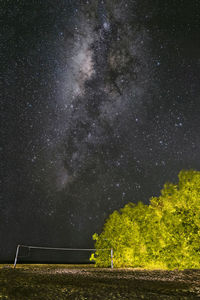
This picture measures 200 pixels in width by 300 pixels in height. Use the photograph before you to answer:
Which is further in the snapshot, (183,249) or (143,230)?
(143,230)

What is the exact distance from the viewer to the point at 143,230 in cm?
3188

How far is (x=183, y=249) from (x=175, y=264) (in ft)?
5.99

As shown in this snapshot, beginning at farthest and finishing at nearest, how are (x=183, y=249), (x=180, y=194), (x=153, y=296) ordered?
(x=180, y=194) → (x=183, y=249) → (x=153, y=296)

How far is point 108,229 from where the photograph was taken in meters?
33.8

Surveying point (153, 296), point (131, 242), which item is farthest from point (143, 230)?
point (153, 296)

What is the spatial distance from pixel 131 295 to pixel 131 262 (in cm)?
2499

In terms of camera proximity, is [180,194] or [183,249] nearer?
[183,249]

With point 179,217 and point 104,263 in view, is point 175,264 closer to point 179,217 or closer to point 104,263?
point 179,217

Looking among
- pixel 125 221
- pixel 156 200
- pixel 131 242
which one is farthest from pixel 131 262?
pixel 156 200

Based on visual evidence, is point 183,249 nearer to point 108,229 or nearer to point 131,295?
point 131,295

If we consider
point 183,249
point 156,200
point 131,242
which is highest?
point 156,200

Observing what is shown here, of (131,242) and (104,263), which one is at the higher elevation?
(131,242)

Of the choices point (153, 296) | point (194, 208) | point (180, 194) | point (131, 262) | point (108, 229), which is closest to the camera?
point (153, 296)

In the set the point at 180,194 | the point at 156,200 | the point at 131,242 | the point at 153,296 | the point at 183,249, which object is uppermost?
the point at 156,200
